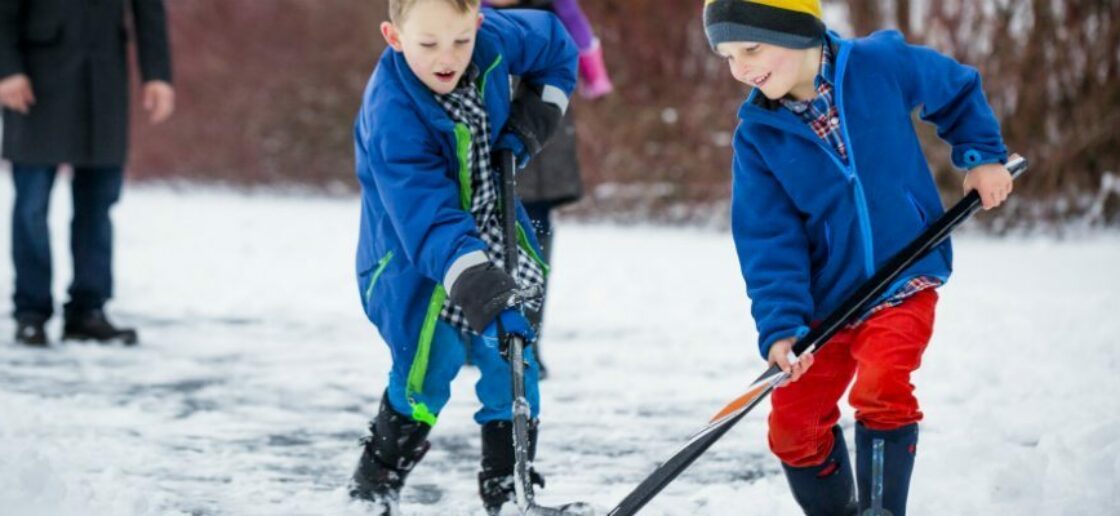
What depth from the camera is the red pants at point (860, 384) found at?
285cm

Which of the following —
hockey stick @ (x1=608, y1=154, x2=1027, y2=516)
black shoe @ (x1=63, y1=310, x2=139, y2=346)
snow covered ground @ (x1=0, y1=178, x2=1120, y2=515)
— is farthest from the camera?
black shoe @ (x1=63, y1=310, x2=139, y2=346)

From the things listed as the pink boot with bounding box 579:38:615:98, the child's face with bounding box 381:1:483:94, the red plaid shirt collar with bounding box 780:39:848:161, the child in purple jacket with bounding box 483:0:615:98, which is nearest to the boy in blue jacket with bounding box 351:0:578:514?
the child's face with bounding box 381:1:483:94

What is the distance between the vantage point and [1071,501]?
128 inches

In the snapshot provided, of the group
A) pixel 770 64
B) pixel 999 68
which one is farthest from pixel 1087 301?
pixel 770 64

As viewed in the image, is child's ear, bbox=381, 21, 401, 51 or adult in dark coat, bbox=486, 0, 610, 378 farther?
adult in dark coat, bbox=486, 0, 610, 378

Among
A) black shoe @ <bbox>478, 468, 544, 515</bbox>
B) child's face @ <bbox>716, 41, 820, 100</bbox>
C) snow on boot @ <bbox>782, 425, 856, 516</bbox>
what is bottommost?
black shoe @ <bbox>478, 468, 544, 515</bbox>

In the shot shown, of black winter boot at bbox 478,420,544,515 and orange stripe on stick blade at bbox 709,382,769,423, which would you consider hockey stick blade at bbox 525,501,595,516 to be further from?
orange stripe on stick blade at bbox 709,382,769,423

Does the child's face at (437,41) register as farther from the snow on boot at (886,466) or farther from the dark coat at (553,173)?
the dark coat at (553,173)

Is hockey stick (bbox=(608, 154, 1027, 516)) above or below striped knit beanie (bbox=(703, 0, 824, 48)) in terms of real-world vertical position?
below

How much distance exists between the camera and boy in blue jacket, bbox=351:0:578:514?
3.04 meters

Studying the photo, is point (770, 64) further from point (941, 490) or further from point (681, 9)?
point (681, 9)

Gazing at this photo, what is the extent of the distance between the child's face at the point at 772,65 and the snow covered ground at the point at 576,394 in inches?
40.5

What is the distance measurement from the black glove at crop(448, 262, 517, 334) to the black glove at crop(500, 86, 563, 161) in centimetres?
51

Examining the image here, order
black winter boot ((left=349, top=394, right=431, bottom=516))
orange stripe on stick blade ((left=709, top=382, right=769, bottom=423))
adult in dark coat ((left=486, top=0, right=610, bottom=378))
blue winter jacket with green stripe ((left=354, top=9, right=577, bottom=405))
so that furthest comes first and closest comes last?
adult in dark coat ((left=486, top=0, right=610, bottom=378)) → black winter boot ((left=349, top=394, right=431, bottom=516)) → blue winter jacket with green stripe ((left=354, top=9, right=577, bottom=405)) → orange stripe on stick blade ((left=709, top=382, right=769, bottom=423))
